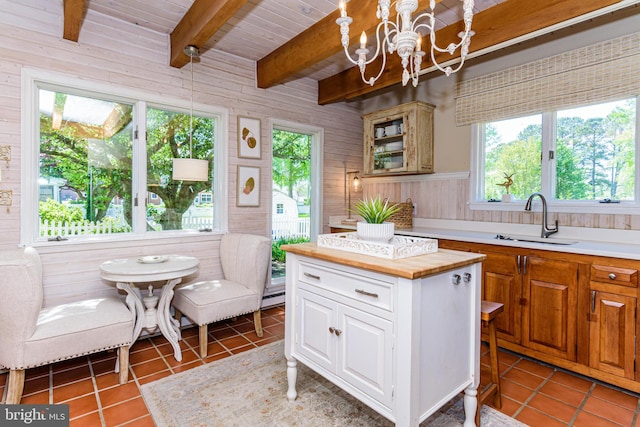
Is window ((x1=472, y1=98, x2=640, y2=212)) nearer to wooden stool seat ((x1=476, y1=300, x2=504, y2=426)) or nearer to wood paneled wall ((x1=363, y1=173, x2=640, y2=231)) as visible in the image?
wood paneled wall ((x1=363, y1=173, x2=640, y2=231))

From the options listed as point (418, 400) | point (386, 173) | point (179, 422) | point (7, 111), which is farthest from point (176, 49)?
point (418, 400)

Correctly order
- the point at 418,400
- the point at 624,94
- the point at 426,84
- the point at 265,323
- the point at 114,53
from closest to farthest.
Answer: the point at 418,400 < the point at 624,94 < the point at 114,53 < the point at 265,323 < the point at 426,84

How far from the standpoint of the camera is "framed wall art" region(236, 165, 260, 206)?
3.56 m

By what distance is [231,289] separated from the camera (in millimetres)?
2926

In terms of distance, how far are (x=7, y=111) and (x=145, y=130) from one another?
3.00ft

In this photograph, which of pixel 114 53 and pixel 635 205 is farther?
pixel 114 53

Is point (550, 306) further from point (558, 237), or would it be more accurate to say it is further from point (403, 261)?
point (403, 261)

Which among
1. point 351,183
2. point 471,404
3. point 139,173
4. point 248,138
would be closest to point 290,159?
point 248,138

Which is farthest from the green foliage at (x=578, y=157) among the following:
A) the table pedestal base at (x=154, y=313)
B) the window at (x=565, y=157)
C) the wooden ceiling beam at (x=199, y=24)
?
the table pedestal base at (x=154, y=313)

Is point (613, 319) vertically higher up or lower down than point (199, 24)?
lower down

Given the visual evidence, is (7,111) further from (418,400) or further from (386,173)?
(386,173)

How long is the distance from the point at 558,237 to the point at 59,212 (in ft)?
13.8

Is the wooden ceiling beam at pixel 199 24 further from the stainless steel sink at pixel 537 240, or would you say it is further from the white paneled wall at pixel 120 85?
the stainless steel sink at pixel 537 240

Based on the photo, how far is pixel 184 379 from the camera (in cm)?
229
